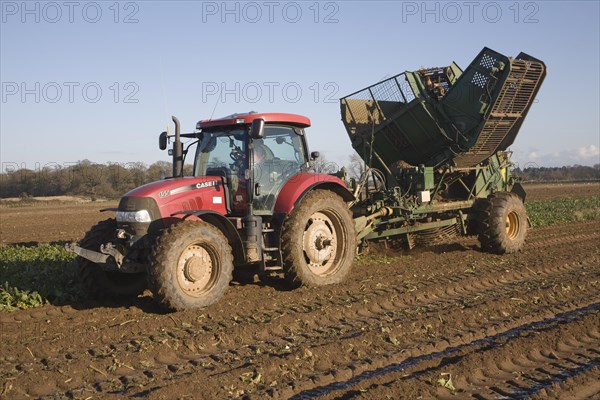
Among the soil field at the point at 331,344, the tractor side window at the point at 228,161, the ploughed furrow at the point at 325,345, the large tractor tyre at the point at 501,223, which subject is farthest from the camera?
the large tractor tyre at the point at 501,223

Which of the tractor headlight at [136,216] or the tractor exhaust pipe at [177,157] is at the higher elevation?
the tractor exhaust pipe at [177,157]

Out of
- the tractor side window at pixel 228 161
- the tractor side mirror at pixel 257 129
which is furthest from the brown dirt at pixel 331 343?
the tractor side mirror at pixel 257 129

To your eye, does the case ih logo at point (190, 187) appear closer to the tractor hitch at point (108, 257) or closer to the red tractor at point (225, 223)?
the red tractor at point (225, 223)

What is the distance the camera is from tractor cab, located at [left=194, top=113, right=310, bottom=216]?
7.79 m

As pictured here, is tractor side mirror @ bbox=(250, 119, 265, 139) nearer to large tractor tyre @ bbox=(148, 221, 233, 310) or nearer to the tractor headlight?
large tractor tyre @ bbox=(148, 221, 233, 310)

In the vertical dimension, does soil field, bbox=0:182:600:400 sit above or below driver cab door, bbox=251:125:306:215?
below

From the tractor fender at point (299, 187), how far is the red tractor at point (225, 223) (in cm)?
2

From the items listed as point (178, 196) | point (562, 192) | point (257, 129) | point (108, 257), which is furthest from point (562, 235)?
point (562, 192)

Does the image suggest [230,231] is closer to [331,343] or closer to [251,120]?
[251,120]

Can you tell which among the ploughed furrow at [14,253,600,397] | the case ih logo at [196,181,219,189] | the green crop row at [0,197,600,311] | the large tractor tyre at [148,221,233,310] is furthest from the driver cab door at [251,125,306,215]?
the green crop row at [0,197,600,311]

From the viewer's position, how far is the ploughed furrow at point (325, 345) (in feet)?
15.5

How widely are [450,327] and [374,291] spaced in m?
1.83

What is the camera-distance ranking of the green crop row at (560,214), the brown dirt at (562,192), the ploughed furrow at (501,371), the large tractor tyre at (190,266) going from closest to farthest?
the ploughed furrow at (501,371)
the large tractor tyre at (190,266)
the green crop row at (560,214)
the brown dirt at (562,192)

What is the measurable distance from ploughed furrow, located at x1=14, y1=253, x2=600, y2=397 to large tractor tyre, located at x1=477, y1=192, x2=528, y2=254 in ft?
11.0
